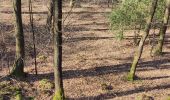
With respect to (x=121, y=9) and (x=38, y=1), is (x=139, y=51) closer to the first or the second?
(x=121, y=9)

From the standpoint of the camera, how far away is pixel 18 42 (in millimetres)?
19281

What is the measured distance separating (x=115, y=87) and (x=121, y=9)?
10.0 m

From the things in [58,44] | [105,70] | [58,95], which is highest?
[58,44]

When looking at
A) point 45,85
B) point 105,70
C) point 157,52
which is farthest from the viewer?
point 157,52

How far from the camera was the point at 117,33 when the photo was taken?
29422 mm

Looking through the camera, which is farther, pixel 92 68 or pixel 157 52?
pixel 157 52

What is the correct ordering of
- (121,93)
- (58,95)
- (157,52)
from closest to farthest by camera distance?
(58,95) < (121,93) < (157,52)

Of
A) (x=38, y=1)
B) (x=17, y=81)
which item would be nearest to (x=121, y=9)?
(x=17, y=81)

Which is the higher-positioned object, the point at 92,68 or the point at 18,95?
the point at 18,95

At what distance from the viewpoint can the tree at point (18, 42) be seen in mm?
18500

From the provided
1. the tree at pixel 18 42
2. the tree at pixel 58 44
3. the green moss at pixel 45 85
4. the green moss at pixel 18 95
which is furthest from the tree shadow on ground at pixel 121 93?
the tree at pixel 18 42

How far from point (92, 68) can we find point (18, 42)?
6609 millimetres

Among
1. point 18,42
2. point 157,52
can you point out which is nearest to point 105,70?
point 157,52

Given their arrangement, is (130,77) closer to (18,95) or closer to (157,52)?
(157,52)
